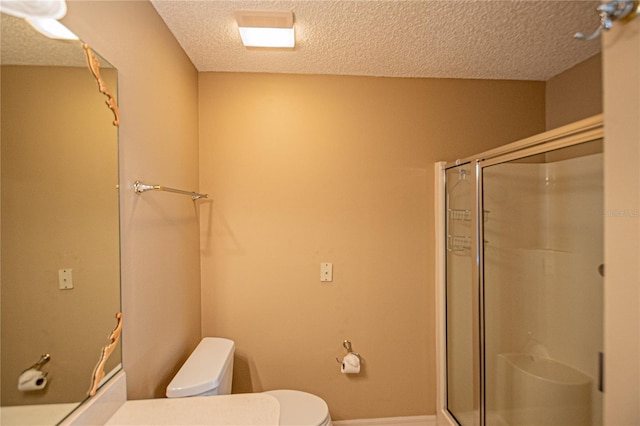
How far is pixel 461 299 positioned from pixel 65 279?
1939mm

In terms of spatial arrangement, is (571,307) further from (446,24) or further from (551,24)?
(446,24)

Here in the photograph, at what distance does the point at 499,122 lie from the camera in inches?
→ 82.7

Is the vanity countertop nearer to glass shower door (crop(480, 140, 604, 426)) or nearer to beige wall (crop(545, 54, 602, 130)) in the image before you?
glass shower door (crop(480, 140, 604, 426))

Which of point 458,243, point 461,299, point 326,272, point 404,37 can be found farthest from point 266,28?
point 461,299

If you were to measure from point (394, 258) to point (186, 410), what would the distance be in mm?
1454

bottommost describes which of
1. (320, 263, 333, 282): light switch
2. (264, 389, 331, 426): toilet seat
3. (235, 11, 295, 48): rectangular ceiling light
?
(264, 389, 331, 426): toilet seat

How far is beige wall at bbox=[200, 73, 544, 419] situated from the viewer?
1.97 metres

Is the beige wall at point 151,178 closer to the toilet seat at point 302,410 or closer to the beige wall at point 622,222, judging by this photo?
the toilet seat at point 302,410

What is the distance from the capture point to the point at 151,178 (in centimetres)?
128

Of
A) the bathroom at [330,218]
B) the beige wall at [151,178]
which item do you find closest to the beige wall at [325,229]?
the bathroom at [330,218]

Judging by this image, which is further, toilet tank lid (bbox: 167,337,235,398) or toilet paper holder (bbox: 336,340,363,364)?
toilet paper holder (bbox: 336,340,363,364)

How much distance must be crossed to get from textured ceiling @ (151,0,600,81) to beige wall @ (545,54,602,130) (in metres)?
0.06

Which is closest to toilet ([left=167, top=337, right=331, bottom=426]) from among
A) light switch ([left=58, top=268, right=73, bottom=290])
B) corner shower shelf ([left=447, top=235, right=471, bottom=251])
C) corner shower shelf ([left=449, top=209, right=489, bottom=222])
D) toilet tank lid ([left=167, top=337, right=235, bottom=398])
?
toilet tank lid ([left=167, top=337, right=235, bottom=398])

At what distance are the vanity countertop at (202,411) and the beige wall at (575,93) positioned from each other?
2337 millimetres
